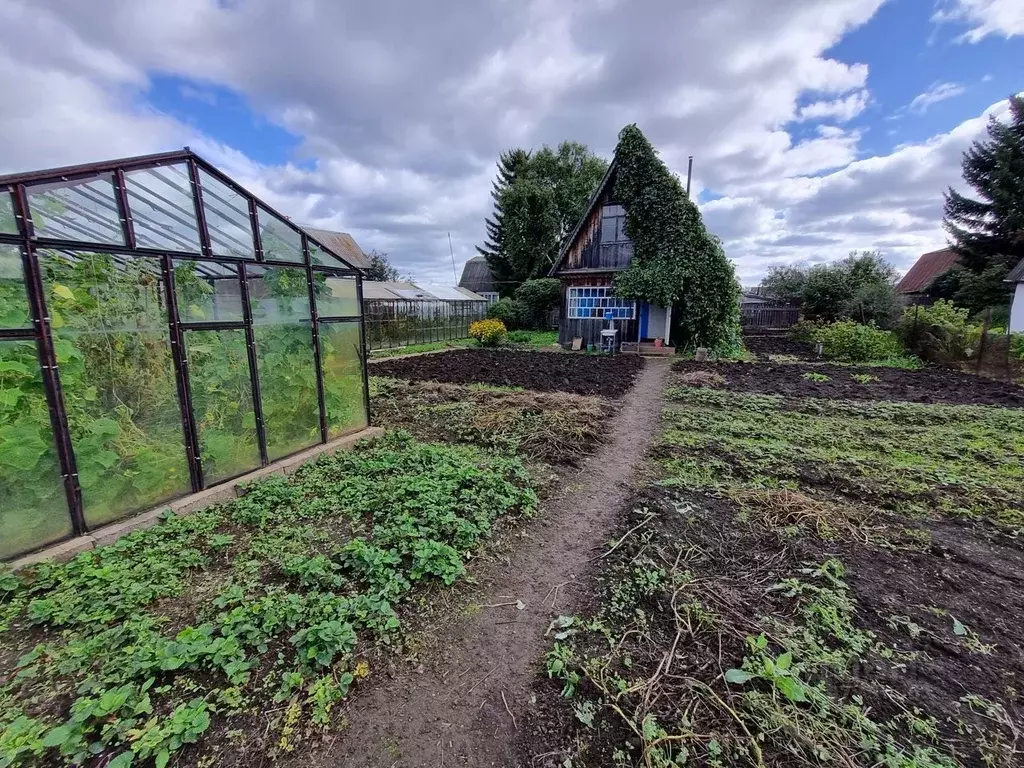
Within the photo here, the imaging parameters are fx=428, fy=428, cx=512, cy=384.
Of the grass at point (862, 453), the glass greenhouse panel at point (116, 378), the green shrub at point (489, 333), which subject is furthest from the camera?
the green shrub at point (489, 333)

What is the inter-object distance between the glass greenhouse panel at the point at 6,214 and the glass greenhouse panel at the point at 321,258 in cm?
236

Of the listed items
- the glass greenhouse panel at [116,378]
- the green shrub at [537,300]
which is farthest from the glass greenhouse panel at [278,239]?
the green shrub at [537,300]

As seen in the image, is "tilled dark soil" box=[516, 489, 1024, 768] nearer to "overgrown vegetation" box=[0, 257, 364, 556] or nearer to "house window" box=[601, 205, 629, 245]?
"overgrown vegetation" box=[0, 257, 364, 556]

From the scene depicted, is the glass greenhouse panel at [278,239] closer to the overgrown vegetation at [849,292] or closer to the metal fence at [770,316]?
the overgrown vegetation at [849,292]

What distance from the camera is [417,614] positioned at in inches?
105

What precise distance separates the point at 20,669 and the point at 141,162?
3.60m

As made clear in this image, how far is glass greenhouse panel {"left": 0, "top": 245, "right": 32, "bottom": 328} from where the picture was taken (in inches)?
113

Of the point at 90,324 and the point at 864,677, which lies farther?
the point at 90,324

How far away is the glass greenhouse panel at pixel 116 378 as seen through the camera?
10.5 ft

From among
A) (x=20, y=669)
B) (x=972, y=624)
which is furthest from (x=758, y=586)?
(x=20, y=669)

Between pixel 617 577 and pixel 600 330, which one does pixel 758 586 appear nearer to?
pixel 617 577

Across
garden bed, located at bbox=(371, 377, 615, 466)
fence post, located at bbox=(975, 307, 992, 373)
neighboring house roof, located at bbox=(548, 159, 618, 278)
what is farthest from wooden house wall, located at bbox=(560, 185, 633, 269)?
fence post, located at bbox=(975, 307, 992, 373)

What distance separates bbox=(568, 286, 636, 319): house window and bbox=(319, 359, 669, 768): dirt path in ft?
43.4

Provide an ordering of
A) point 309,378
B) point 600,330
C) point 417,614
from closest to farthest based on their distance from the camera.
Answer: point 417,614 < point 309,378 < point 600,330
